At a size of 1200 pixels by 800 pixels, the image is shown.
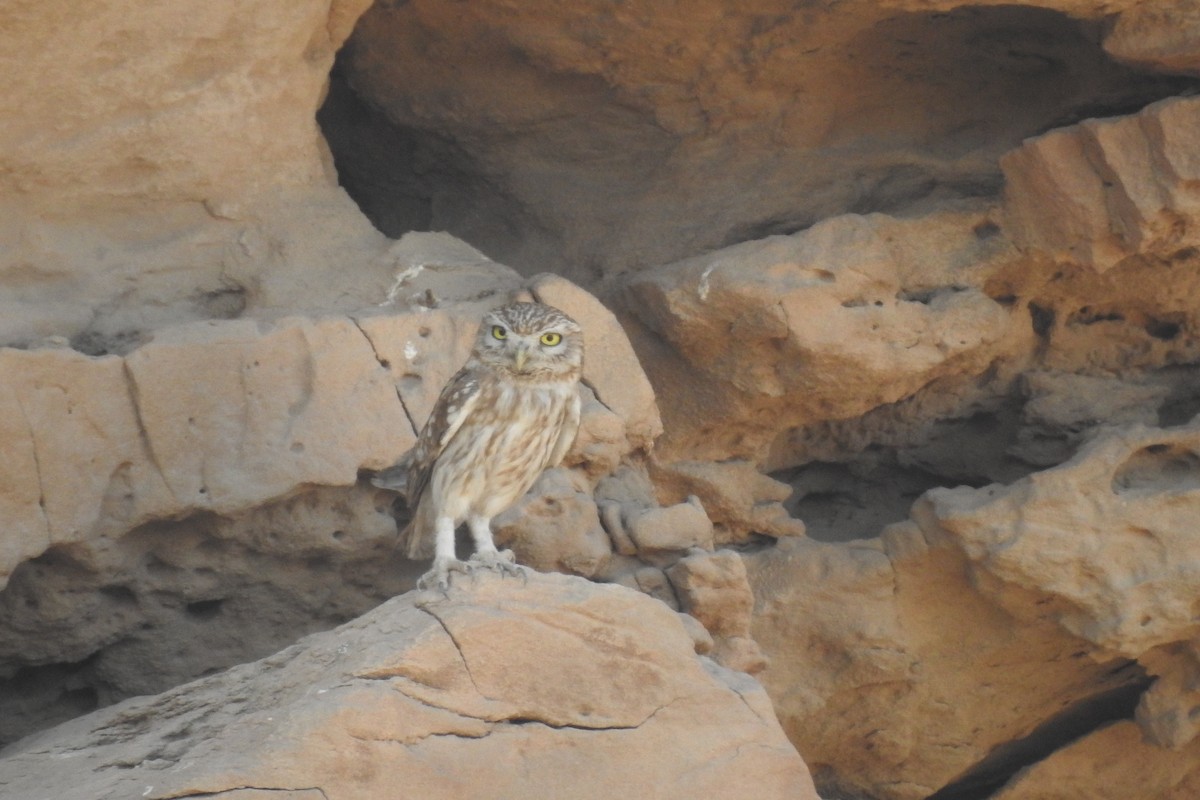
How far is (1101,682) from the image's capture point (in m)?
8.06

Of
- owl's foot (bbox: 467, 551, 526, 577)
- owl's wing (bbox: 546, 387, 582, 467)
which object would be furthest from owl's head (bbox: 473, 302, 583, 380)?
owl's foot (bbox: 467, 551, 526, 577)

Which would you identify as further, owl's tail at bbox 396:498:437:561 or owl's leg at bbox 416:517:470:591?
owl's tail at bbox 396:498:437:561

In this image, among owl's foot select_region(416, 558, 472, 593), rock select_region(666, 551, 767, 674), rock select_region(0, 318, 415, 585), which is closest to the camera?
owl's foot select_region(416, 558, 472, 593)

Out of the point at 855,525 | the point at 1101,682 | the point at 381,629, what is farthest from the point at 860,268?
the point at 381,629

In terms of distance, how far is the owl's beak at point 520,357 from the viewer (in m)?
5.42

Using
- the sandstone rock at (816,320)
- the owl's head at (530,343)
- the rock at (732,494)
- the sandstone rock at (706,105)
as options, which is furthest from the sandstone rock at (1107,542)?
the owl's head at (530,343)

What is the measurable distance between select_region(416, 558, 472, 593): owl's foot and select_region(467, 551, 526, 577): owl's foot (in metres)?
0.04

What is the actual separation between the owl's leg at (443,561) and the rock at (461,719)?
15 centimetres

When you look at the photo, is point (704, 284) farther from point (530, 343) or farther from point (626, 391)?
point (530, 343)

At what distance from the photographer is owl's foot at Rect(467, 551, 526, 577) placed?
473 cm

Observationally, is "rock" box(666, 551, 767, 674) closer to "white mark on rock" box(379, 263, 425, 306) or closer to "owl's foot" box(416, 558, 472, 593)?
"owl's foot" box(416, 558, 472, 593)

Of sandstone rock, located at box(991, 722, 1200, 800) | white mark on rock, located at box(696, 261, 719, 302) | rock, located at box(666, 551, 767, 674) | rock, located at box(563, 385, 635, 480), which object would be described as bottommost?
sandstone rock, located at box(991, 722, 1200, 800)

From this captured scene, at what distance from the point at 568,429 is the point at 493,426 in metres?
0.36

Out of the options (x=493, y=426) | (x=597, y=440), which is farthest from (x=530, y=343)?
(x=597, y=440)
